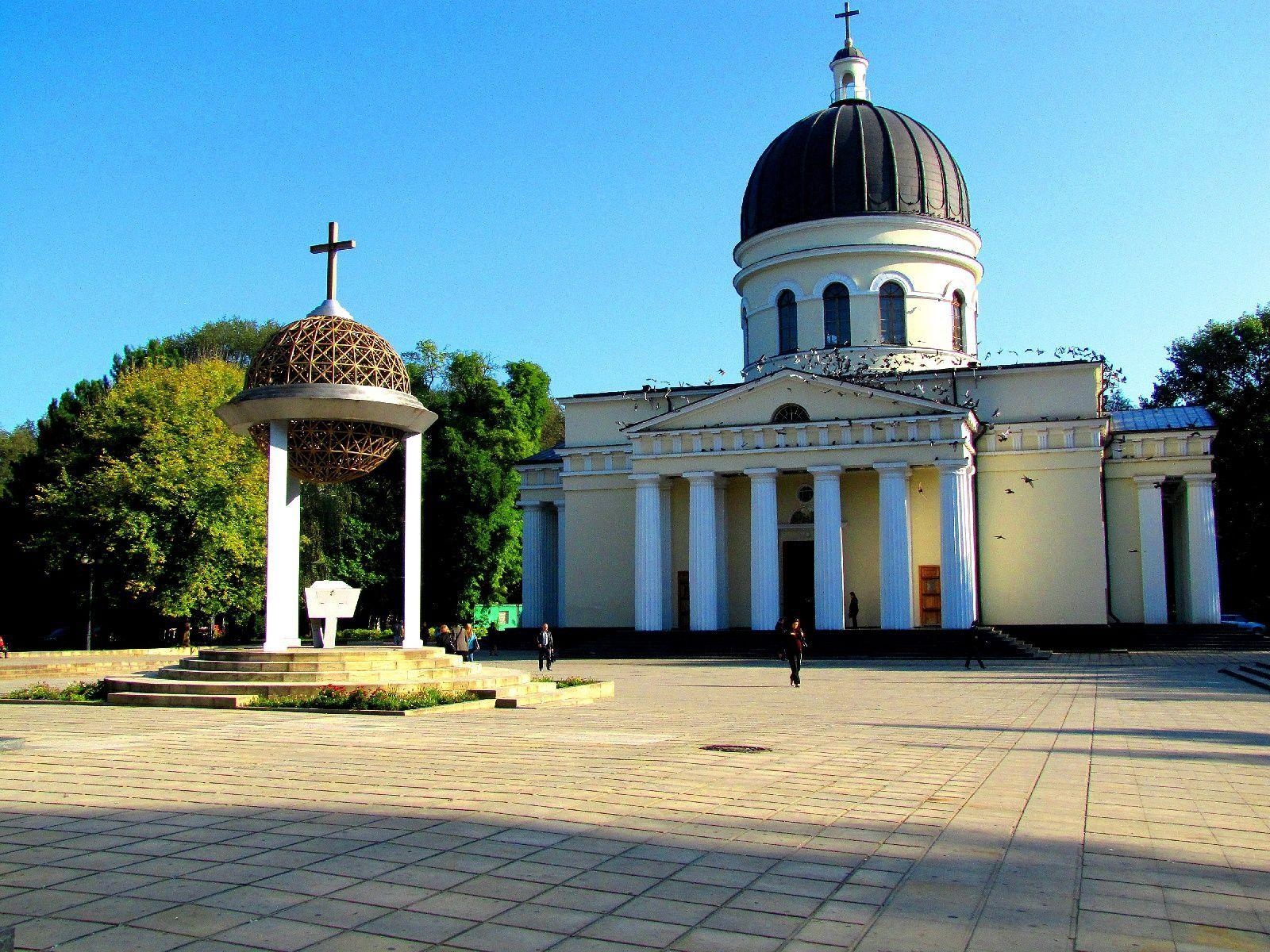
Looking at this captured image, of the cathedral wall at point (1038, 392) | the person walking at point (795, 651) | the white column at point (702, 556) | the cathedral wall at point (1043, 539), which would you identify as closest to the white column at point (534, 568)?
the white column at point (702, 556)

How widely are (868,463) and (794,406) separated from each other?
3.15 m

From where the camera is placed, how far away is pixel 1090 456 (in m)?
36.1

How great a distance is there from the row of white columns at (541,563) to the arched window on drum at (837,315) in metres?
12.4

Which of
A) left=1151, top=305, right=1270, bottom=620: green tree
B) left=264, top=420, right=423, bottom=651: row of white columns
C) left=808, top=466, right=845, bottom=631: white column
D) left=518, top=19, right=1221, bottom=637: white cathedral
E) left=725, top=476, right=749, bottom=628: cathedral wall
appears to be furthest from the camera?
left=1151, top=305, right=1270, bottom=620: green tree

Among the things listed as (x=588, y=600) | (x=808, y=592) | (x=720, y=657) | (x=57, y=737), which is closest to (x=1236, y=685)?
(x=720, y=657)

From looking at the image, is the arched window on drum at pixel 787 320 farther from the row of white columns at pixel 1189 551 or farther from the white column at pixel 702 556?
A: the row of white columns at pixel 1189 551

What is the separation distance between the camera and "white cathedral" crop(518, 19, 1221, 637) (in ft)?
116

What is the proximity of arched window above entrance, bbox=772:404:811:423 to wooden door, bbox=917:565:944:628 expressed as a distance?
6.47 m

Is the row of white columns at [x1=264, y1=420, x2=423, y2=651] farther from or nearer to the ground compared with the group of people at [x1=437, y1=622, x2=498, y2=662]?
farther from the ground

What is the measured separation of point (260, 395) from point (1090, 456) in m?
28.0

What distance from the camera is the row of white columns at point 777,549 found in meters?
34.1

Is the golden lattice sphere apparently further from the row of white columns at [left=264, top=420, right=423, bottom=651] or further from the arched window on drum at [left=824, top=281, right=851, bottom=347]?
the arched window on drum at [left=824, top=281, right=851, bottom=347]

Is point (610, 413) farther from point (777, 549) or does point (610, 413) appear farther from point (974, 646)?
point (974, 646)

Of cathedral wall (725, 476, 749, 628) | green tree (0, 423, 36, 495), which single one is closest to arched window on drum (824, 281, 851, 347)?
cathedral wall (725, 476, 749, 628)
